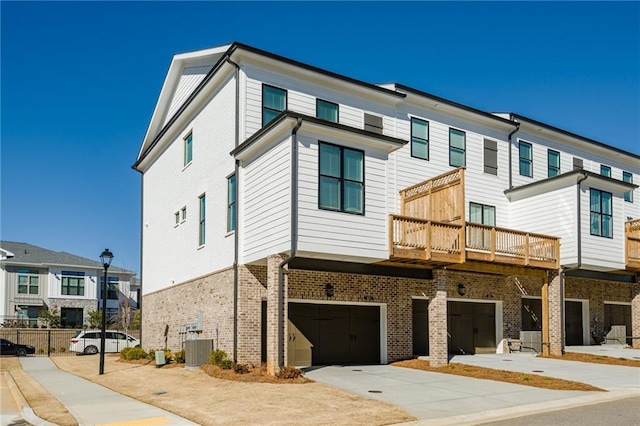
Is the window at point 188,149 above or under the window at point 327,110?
under

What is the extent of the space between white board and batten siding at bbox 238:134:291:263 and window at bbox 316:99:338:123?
11.7 feet

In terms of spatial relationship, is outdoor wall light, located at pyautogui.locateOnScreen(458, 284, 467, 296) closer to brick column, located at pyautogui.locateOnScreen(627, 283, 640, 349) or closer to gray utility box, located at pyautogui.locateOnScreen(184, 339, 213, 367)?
brick column, located at pyautogui.locateOnScreen(627, 283, 640, 349)

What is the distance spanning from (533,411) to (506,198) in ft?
53.4

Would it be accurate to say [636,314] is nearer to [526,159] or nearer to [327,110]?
[526,159]

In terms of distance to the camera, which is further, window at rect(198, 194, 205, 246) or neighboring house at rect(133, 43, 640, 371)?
window at rect(198, 194, 205, 246)

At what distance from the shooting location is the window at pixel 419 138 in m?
25.3

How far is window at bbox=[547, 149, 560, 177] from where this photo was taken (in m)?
30.2

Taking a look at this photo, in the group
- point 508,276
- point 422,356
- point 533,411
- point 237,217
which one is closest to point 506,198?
point 508,276

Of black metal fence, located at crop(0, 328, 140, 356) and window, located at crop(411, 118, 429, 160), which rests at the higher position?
window, located at crop(411, 118, 429, 160)

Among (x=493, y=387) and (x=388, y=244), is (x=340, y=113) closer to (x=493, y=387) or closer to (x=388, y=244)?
(x=388, y=244)

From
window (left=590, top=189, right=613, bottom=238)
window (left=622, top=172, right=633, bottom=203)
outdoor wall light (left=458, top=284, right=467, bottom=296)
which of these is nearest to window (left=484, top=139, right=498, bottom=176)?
window (left=590, top=189, right=613, bottom=238)

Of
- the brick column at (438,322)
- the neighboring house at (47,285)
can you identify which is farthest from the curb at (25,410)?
the neighboring house at (47,285)

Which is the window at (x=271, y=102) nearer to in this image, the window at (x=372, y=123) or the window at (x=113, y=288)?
the window at (x=372, y=123)

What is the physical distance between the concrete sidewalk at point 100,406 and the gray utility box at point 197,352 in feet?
9.96
